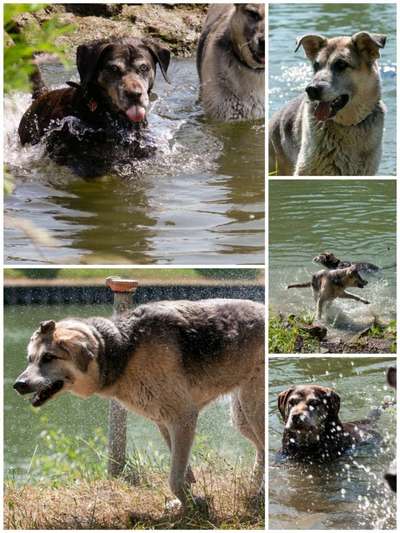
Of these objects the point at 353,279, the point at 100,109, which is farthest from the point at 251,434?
the point at 100,109

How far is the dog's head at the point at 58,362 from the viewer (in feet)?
17.0

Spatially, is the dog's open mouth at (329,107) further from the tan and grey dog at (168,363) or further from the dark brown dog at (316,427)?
the dark brown dog at (316,427)

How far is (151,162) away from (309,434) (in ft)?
8.59

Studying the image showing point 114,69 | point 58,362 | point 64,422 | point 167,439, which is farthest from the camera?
point 114,69

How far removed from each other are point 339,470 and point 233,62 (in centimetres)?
365

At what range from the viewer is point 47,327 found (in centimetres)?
518

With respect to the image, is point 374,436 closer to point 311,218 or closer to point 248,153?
point 311,218

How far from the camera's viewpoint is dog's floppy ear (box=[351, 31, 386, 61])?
5.79 metres

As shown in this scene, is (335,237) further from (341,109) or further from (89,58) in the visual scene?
(89,58)

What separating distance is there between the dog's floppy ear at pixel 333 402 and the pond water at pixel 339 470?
115 millimetres

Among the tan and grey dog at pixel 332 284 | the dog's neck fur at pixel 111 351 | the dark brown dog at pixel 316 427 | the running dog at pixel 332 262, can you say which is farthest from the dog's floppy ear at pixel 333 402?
the dog's neck fur at pixel 111 351

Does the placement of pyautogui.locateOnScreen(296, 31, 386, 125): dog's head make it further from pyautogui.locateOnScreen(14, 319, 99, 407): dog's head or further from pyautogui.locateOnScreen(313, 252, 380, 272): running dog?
pyautogui.locateOnScreen(14, 319, 99, 407): dog's head

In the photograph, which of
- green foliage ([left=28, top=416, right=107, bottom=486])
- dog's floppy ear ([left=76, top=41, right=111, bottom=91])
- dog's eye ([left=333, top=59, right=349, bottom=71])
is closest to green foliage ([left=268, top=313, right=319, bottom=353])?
green foliage ([left=28, top=416, right=107, bottom=486])

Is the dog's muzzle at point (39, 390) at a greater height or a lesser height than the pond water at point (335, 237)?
lesser
